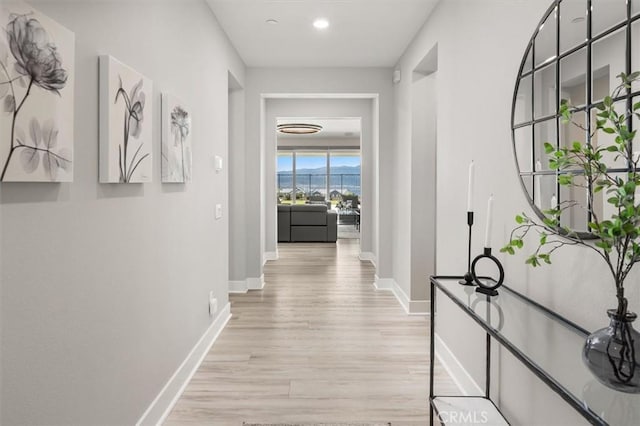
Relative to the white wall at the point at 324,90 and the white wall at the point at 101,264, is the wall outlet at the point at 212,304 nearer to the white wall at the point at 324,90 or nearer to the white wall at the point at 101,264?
the white wall at the point at 101,264

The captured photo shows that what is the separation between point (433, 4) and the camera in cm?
317

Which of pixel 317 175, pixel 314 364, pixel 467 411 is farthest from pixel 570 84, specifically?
pixel 317 175

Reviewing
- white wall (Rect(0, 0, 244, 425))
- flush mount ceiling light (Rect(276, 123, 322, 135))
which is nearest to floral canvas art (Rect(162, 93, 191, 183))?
white wall (Rect(0, 0, 244, 425))

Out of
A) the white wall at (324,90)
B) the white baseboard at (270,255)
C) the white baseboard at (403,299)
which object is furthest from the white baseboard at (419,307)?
the white baseboard at (270,255)

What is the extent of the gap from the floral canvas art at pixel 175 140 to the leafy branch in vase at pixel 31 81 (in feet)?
2.97

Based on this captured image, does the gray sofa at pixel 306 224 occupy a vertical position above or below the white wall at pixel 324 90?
below

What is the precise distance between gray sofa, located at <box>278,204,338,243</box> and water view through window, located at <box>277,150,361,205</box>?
380 centimetres

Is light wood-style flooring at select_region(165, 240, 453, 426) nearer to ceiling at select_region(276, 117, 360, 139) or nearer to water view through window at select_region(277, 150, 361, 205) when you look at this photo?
ceiling at select_region(276, 117, 360, 139)

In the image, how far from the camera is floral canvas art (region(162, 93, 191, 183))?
2211 mm

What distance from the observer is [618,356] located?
3.12 ft

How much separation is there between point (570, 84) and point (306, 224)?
25.0 ft

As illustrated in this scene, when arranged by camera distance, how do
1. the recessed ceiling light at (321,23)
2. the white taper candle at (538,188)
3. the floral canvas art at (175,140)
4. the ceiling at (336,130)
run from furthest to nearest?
the ceiling at (336,130)
the recessed ceiling light at (321,23)
the floral canvas art at (175,140)
the white taper candle at (538,188)

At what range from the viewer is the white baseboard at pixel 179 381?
2066 millimetres

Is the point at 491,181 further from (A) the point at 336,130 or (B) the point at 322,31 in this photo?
(A) the point at 336,130
